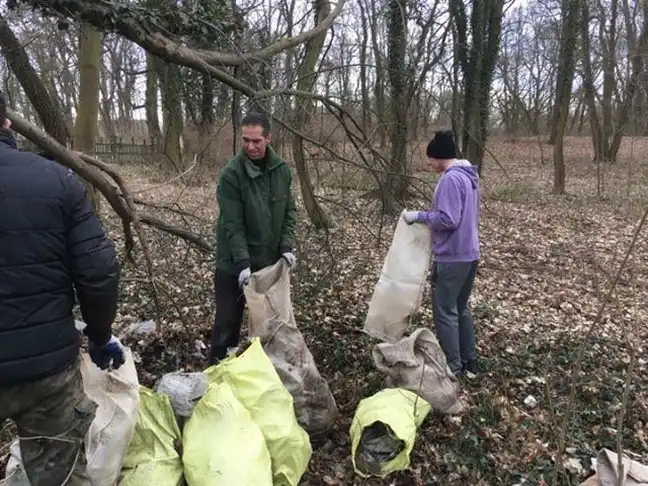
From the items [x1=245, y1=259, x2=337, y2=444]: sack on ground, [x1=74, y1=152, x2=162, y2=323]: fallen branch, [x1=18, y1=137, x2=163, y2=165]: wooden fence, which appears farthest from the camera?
[x1=18, y1=137, x2=163, y2=165]: wooden fence

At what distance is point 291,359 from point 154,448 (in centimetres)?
80

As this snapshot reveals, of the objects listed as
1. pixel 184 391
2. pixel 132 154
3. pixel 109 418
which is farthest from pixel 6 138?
pixel 132 154

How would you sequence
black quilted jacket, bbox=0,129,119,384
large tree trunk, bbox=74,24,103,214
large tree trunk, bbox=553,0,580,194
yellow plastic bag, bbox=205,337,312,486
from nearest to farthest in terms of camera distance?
black quilted jacket, bbox=0,129,119,384 < yellow plastic bag, bbox=205,337,312,486 < large tree trunk, bbox=74,24,103,214 < large tree trunk, bbox=553,0,580,194

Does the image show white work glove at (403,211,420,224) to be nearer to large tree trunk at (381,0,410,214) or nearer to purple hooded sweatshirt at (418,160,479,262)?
purple hooded sweatshirt at (418,160,479,262)

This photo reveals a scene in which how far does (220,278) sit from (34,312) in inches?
64.5

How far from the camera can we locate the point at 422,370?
3137mm

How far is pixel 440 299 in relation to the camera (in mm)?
3602

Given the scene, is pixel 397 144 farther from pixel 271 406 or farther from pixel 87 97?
pixel 87 97

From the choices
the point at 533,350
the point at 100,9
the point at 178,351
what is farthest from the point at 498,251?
the point at 100,9

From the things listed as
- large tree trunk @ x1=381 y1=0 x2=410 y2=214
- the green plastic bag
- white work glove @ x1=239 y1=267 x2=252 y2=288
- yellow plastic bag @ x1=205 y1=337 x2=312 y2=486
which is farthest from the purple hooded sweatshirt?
yellow plastic bag @ x1=205 y1=337 x2=312 y2=486

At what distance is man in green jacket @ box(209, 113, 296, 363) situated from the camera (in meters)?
3.18

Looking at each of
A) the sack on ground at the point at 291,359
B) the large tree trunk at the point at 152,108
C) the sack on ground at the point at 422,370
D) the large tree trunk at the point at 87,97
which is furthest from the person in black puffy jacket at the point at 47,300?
the large tree trunk at the point at 152,108

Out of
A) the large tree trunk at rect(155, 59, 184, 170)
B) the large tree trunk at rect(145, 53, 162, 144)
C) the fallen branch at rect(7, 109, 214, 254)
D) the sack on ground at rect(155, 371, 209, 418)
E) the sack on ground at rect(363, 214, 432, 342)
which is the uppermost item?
the large tree trunk at rect(145, 53, 162, 144)

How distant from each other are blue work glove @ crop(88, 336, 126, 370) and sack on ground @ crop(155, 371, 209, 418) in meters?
0.36
